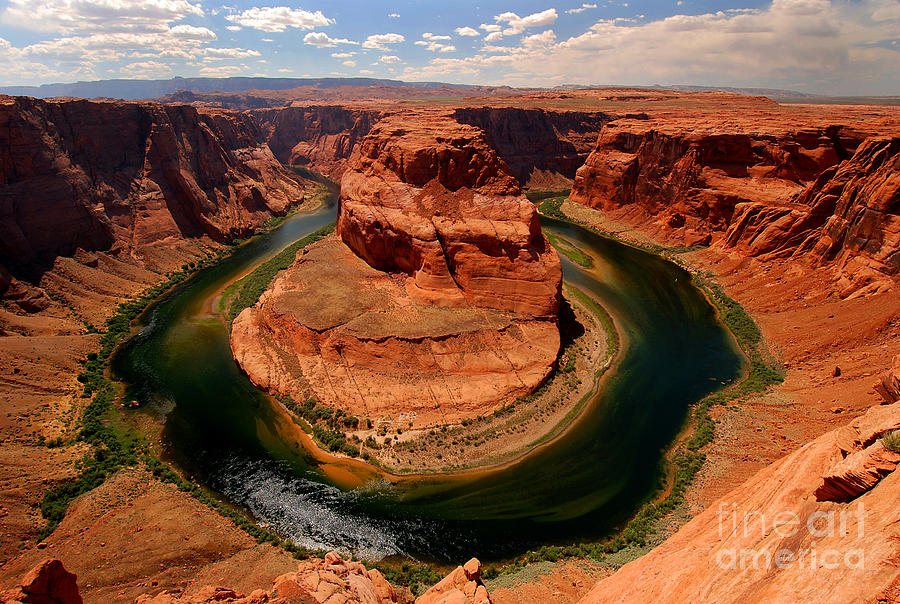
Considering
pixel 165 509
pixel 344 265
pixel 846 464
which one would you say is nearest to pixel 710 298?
pixel 344 265

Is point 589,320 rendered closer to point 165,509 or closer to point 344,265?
point 344,265

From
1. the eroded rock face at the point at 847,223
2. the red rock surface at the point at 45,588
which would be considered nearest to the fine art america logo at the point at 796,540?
the red rock surface at the point at 45,588

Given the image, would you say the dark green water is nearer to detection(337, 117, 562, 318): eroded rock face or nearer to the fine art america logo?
detection(337, 117, 562, 318): eroded rock face

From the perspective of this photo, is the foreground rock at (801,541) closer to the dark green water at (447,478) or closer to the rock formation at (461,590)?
Answer: the rock formation at (461,590)

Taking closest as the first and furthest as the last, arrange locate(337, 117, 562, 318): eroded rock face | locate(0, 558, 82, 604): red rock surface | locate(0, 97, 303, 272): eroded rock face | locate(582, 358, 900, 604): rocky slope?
locate(582, 358, 900, 604): rocky slope < locate(0, 558, 82, 604): red rock surface < locate(337, 117, 562, 318): eroded rock face < locate(0, 97, 303, 272): eroded rock face

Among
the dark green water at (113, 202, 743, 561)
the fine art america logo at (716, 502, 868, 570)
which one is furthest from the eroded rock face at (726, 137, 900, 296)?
the fine art america logo at (716, 502, 868, 570)

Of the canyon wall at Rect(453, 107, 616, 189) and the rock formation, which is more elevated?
the canyon wall at Rect(453, 107, 616, 189)

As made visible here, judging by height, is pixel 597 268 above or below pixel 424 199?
below

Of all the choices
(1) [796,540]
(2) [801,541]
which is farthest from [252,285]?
(2) [801,541]
